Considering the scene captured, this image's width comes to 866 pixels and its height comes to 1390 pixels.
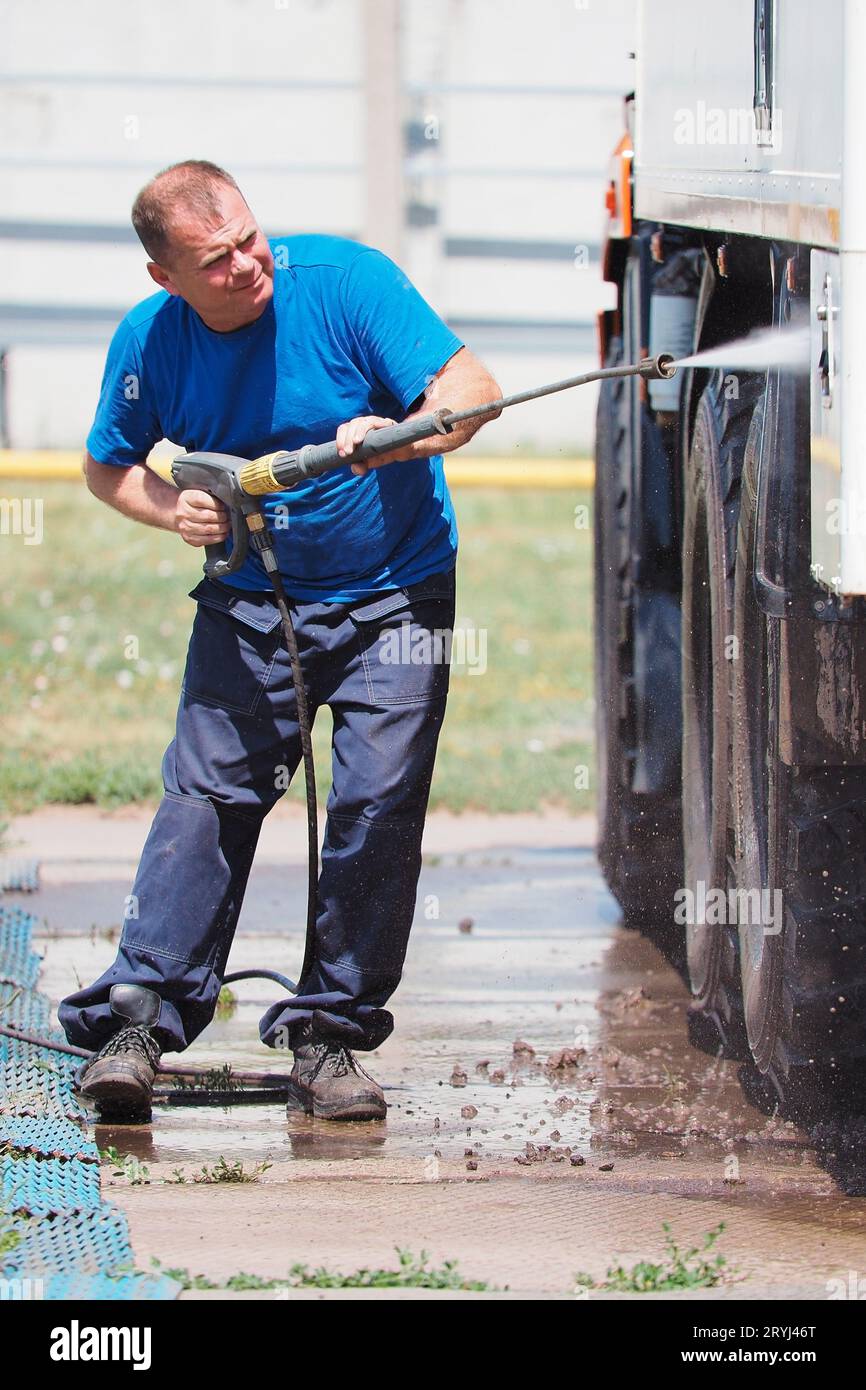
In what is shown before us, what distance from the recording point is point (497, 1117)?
14.1ft

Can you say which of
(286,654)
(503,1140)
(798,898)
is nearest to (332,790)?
(286,654)

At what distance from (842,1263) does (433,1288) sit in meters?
0.68

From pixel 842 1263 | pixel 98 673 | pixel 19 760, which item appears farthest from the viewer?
pixel 98 673

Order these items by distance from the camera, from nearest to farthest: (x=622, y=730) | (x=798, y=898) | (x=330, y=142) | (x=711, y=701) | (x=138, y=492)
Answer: (x=798, y=898), (x=138, y=492), (x=711, y=701), (x=622, y=730), (x=330, y=142)

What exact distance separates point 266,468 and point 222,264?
40 cm

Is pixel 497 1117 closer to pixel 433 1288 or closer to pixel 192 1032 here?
pixel 192 1032

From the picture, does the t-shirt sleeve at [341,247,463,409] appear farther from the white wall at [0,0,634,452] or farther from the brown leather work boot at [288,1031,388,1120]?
the white wall at [0,0,634,452]

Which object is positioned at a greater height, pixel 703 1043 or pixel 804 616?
pixel 804 616

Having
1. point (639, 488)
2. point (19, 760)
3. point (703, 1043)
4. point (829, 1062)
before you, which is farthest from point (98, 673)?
point (829, 1062)

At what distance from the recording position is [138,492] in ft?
14.2

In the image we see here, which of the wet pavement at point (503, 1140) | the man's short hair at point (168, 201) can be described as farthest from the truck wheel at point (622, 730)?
the man's short hair at point (168, 201)

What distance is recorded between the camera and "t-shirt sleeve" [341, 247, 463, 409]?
4.07 m

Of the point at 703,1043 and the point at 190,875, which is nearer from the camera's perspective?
the point at 190,875

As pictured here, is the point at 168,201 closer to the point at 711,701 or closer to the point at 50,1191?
the point at 711,701
